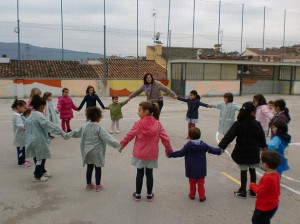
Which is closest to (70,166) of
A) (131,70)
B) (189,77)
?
(189,77)

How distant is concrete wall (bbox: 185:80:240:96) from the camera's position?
88.5 ft

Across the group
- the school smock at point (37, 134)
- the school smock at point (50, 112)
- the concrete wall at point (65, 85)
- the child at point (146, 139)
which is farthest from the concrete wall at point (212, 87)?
the child at point (146, 139)

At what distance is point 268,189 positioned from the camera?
3623 mm

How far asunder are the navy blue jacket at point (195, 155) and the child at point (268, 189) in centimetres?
119

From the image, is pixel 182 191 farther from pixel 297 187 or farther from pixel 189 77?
pixel 189 77

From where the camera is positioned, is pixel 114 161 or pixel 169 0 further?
pixel 169 0

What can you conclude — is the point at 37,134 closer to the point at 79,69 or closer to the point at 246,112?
the point at 246,112

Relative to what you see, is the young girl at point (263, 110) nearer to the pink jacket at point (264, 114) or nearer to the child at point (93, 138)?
the pink jacket at point (264, 114)

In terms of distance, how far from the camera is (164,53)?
33.9 meters

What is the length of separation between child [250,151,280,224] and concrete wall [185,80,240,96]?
910 inches

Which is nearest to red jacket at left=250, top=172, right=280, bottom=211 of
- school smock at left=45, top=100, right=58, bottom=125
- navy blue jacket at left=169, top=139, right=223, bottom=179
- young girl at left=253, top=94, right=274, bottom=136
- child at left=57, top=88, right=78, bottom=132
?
navy blue jacket at left=169, top=139, right=223, bottom=179

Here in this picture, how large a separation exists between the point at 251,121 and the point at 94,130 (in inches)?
94.2

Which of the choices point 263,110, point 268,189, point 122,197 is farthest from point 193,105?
point 268,189

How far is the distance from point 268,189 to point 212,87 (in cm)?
2473
